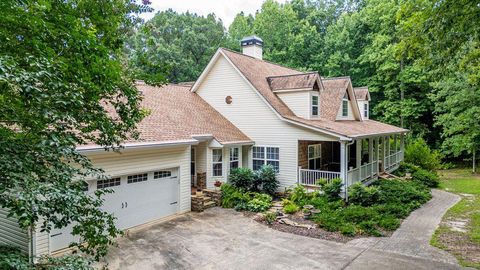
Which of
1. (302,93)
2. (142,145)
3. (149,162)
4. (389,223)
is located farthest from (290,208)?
(302,93)

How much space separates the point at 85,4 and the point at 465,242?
483 inches

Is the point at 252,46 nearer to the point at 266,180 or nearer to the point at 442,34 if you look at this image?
the point at 266,180

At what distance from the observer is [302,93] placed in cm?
1808

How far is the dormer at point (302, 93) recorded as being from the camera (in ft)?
58.7

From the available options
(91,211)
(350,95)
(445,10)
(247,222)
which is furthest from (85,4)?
(350,95)

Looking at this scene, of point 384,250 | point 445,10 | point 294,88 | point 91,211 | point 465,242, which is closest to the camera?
point 91,211

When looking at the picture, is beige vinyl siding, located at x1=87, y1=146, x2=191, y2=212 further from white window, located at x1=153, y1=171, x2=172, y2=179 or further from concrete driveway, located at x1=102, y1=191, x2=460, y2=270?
concrete driveway, located at x1=102, y1=191, x2=460, y2=270

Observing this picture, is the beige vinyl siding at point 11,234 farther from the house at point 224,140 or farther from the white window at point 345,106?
the white window at point 345,106

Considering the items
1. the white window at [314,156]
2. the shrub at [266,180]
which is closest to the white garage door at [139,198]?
the shrub at [266,180]

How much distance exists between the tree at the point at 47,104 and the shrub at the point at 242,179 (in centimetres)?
1093

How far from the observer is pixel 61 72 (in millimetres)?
3941

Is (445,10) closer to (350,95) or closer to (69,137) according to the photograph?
(69,137)

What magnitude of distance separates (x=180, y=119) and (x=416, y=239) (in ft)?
36.1

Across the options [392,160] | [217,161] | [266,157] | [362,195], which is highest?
[266,157]
